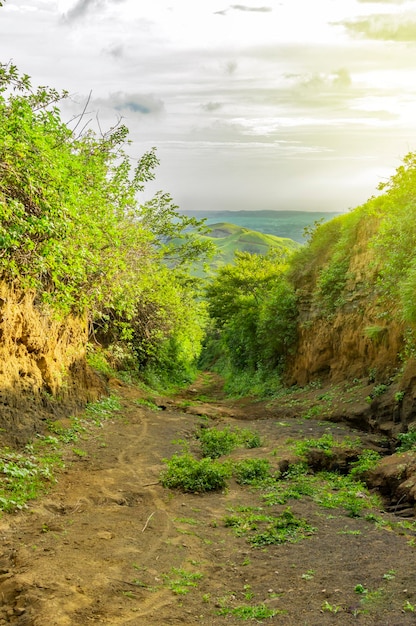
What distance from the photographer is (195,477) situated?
10.1 m

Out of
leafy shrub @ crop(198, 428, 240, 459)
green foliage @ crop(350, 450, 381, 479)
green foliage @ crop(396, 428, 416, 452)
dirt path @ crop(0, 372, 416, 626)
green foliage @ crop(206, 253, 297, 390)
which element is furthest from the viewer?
green foliage @ crop(206, 253, 297, 390)

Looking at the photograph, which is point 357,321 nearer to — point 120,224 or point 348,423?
point 348,423

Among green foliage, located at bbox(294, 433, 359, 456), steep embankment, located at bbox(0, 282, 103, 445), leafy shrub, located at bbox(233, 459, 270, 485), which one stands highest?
steep embankment, located at bbox(0, 282, 103, 445)

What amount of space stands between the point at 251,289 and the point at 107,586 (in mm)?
30699

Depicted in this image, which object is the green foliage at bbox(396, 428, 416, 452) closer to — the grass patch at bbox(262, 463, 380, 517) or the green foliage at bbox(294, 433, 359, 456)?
the green foliage at bbox(294, 433, 359, 456)

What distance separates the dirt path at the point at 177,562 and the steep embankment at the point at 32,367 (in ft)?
4.89

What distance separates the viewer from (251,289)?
35656mm

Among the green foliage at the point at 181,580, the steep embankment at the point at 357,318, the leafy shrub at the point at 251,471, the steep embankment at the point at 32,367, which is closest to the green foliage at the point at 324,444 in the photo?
the leafy shrub at the point at 251,471

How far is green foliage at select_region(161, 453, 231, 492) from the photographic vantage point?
390 inches

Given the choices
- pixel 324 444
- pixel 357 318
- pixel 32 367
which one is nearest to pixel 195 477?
pixel 324 444

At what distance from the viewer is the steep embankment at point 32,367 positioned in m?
10.0

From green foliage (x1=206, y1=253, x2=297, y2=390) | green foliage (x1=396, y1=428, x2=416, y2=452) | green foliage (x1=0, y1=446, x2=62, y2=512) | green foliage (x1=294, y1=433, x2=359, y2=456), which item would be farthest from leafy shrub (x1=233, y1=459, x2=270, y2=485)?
green foliage (x1=206, y1=253, x2=297, y2=390)

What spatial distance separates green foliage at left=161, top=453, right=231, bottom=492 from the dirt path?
24 centimetres

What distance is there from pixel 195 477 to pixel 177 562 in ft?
11.3
